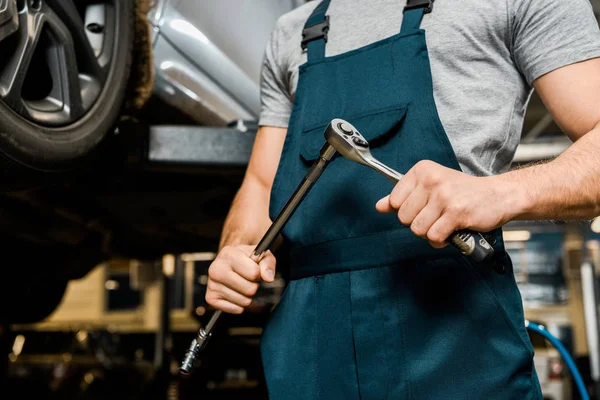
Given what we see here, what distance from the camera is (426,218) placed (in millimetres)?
910

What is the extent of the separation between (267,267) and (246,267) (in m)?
0.04

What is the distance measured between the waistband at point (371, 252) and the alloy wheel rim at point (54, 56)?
2.16ft

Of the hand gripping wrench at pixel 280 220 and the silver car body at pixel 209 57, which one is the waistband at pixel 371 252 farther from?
the silver car body at pixel 209 57

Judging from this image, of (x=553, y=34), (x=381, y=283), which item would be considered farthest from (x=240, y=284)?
(x=553, y=34)

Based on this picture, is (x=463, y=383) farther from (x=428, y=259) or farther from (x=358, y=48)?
(x=358, y=48)

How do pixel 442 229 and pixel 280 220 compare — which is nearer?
pixel 442 229

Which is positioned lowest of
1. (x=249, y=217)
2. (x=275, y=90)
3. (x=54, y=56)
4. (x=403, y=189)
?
(x=249, y=217)

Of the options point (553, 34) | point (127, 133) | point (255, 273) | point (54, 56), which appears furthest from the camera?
point (127, 133)

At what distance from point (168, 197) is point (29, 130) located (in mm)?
920

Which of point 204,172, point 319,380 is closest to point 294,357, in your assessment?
point 319,380

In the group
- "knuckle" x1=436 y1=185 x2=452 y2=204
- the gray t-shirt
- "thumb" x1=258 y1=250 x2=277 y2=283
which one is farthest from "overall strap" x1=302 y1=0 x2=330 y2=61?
"knuckle" x1=436 y1=185 x2=452 y2=204

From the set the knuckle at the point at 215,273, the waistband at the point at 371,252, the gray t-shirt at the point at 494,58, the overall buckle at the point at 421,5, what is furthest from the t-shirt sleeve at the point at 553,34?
the knuckle at the point at 215,273

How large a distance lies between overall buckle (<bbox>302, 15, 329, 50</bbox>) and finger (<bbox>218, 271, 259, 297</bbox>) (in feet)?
1.62

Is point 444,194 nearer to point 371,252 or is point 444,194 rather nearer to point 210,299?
point 371,252
